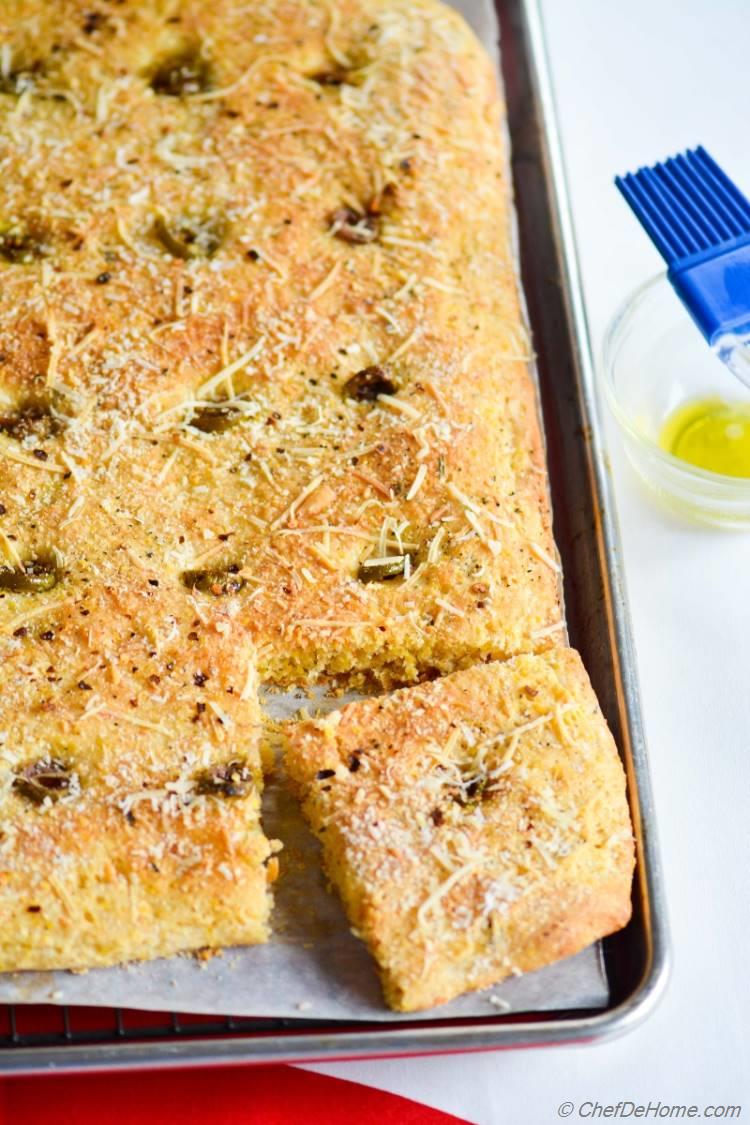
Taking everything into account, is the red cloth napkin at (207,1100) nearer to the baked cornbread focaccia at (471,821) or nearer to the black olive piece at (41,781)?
the baked cornbread focaccia at (471,821)

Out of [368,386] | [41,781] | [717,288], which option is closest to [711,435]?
[717,288]

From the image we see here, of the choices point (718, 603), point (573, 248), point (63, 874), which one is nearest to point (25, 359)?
point (63, 874)

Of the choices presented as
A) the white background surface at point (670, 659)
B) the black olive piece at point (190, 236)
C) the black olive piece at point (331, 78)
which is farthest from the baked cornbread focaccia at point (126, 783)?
the black olive piece at point (331, 78)

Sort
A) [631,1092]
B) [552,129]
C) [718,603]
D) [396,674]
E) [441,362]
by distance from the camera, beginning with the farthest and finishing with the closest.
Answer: [552,129]
[718,603]
[441,362]
[396,674]
[631,1092]

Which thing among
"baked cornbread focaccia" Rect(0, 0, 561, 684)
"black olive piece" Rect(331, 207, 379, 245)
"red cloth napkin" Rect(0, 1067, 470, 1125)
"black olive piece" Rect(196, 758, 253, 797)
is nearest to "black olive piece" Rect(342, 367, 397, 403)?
"baked cornbread focaccia" Rect(0, 0, 561, 684)

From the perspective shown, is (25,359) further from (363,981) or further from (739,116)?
(739,116)
